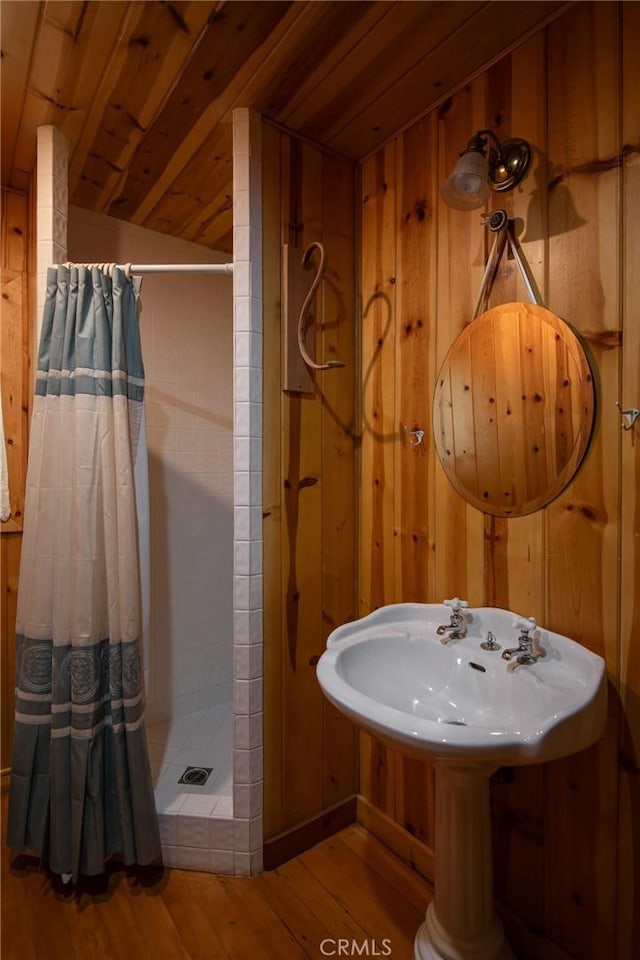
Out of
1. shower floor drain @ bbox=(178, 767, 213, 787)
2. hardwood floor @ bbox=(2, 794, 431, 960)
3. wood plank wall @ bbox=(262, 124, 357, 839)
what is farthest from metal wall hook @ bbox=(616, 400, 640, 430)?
shower floor drain @ bbox=(178, 767, 213, 787)

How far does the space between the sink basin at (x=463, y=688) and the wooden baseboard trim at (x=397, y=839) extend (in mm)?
624

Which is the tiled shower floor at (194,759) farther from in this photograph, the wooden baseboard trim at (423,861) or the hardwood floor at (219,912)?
the wooden baseboard trim at (423,861)

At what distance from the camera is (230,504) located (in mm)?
2459

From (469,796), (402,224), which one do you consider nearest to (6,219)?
(402,224)

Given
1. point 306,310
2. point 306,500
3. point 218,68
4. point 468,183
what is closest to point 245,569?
point 306,500

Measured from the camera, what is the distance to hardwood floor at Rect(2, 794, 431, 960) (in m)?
1.22

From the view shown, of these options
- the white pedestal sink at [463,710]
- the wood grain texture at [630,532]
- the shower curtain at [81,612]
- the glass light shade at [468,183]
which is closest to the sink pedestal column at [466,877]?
the white pedestal sink at [463,710]

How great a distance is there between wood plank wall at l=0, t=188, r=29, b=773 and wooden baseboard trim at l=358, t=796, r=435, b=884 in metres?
1.43

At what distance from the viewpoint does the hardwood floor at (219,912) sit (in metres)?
1.22

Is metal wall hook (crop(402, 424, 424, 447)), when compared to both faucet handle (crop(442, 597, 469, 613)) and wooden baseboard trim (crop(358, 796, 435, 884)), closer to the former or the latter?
faucet handle (crop(442, 597, 469, 613))

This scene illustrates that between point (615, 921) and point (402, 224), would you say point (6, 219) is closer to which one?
point (402, 224)

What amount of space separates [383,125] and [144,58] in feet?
2.43

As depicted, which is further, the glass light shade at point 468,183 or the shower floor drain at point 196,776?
the shower floor drain at point 196,776

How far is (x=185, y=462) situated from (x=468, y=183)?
1.68m
